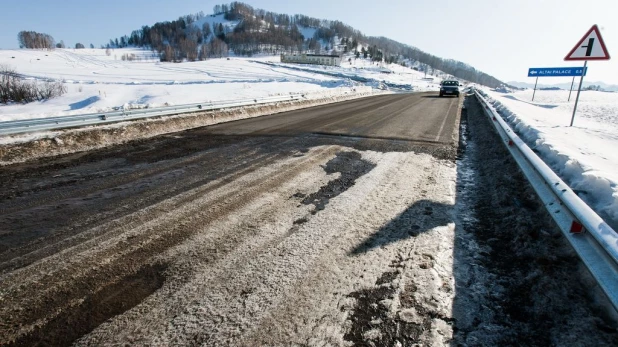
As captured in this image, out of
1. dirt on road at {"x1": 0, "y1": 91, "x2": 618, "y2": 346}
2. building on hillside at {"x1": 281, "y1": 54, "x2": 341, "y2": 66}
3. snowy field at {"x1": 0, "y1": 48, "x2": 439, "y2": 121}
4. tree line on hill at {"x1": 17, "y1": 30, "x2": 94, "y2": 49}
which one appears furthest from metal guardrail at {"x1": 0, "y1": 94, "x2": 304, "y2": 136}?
tree line on hill at {"x1": 17, "y1": 30, "x2": 94, "y2": 49}

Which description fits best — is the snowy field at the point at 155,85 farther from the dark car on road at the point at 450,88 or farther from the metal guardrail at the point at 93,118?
the dark car on road at the point at 450,88

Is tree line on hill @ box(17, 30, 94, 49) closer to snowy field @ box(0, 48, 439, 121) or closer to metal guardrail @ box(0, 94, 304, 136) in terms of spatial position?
snowy field @ box(0, 48, 439, 121)

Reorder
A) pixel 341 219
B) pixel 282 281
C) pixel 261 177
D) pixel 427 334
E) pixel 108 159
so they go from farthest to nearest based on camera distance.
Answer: pixel 108 159 < pixel 261 177 < pixel 341 219 < pixel 282 281 < pixel 427 334

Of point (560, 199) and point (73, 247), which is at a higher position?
point (560, 199)

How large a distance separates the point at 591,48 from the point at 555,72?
72.6 feet

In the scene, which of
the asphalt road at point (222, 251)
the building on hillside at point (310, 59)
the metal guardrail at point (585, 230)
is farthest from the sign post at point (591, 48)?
the building on hillside at point (310, 59)

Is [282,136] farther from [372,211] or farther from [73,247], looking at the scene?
[73,247]

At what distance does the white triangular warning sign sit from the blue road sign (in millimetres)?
19472

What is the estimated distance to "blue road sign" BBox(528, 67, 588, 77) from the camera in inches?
925

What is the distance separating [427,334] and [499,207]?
2739 mm

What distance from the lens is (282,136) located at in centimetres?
870

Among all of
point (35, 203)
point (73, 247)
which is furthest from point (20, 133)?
point (73, 247)

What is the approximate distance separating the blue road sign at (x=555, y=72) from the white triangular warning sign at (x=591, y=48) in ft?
63.9

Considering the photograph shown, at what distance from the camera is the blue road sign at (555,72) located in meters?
23.5
